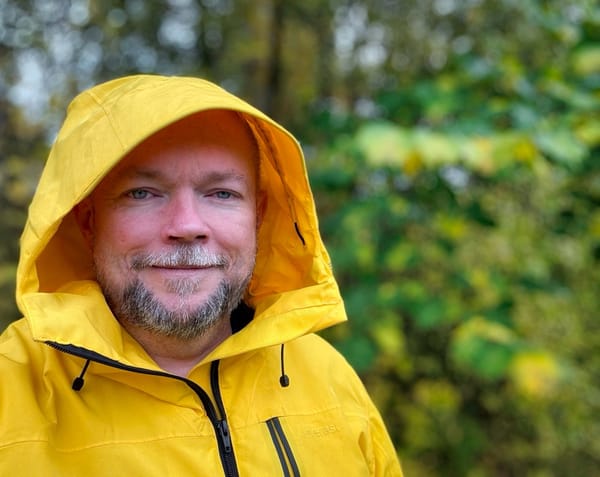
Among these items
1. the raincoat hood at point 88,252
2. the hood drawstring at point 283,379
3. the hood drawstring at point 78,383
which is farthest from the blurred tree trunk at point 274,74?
the hood drawstring at point 78,383

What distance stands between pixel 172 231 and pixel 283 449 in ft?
1.81

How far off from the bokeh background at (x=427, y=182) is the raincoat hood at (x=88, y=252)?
135 centimetres

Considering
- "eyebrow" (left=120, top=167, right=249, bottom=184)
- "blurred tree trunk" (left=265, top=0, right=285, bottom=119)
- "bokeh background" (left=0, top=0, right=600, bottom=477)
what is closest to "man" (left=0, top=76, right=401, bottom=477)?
"eyebrow" (left=120, top=167, right=249, bottom=184)

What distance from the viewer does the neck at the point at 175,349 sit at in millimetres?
1753

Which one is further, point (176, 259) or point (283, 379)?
point (283, 379)

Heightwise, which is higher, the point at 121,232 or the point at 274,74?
the point at 121,232

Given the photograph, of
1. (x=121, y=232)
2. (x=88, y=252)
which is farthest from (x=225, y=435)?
(x=88, y=252)

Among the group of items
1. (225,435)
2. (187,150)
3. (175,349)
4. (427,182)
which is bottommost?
(427,182)

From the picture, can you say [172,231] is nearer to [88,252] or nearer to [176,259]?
[176,259]

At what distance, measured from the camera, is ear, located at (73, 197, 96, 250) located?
5.93 feet

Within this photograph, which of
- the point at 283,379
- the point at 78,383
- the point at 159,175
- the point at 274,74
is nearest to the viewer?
the point at 78,383

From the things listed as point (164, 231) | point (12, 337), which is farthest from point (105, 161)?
point (12, 337)

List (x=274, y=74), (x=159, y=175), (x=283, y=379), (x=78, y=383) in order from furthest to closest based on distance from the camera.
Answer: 1. (x=274, y=74)
2. (x=283, y=379)
3. (x=159, y=175)
4. (x=78, y=383)

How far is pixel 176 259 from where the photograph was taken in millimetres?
1657
